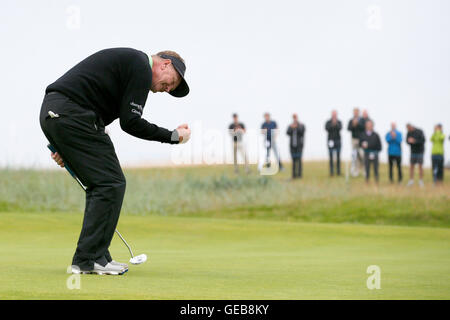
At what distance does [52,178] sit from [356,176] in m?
11.4

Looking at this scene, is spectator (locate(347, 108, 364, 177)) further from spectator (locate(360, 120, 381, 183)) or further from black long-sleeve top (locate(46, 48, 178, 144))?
black long-sleeve top (locate(46, 48, 178, 144))

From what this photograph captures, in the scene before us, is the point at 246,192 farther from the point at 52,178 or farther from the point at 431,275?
the point at 431,275

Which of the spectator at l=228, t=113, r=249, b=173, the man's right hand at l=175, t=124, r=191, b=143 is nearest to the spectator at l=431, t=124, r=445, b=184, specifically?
the spectator at l=228, t=113, r=249, b=173

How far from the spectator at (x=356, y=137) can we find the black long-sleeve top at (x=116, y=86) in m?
22.2

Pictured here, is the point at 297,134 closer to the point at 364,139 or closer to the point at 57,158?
the point at 364,139

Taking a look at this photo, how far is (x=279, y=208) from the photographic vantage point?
78.3ft

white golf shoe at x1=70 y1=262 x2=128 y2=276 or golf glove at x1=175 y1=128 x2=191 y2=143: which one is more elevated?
golf glove at x1=175 y1=128 x2=191 y2=143

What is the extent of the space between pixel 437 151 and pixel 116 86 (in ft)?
76.6

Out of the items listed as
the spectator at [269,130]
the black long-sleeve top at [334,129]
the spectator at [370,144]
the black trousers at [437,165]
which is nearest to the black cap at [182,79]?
the spectator at [269,130]

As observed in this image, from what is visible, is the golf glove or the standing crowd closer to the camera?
the golf glove

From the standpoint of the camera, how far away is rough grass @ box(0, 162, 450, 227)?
2270 centimetres

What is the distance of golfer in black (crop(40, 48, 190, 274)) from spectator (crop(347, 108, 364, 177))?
22.2m

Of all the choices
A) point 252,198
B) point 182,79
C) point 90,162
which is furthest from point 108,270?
point 252,198
